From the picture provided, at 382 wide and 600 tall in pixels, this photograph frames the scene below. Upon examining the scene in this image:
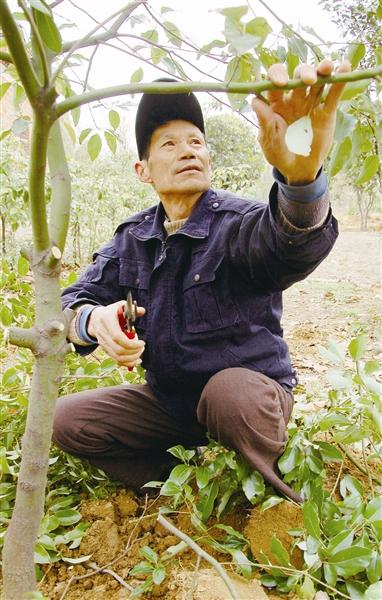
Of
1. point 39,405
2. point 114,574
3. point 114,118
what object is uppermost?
point 114,118

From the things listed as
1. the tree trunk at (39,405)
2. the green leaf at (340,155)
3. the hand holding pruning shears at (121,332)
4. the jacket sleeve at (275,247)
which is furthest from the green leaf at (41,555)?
the green leaf at (340,155)

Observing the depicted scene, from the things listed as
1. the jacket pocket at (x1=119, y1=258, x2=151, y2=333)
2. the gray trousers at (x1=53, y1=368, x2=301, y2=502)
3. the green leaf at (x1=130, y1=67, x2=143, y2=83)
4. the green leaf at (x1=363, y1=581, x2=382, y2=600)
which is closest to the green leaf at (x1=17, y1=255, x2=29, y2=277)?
the jacket pocket at (x1=119, y1=258, x2=151, y2=333)

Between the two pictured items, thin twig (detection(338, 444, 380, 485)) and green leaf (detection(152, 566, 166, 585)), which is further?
thin twig (detection(338, 444, 380, 485))

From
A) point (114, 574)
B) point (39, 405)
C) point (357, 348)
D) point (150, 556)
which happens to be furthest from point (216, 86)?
point (114, 574)

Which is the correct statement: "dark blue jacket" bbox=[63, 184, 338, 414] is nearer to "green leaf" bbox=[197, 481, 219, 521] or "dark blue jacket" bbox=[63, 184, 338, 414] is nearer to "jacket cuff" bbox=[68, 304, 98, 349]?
"jacket cuff" bbox=[68, 304, 98, 349]

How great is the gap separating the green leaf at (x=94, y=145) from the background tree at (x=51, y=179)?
0.15 metres

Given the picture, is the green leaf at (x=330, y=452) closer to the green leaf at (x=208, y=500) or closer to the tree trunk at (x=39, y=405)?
the green leaf at (x=208, y=500)

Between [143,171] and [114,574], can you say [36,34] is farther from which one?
[114,574]

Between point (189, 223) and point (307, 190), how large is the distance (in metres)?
0.50

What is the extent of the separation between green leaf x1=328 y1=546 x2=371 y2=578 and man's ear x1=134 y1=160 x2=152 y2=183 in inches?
43.4

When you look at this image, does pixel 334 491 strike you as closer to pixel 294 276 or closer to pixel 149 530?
pixel 149 530

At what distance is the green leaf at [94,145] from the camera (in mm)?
1095

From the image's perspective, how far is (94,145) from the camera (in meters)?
1.11

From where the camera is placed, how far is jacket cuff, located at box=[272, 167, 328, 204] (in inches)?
33.9
